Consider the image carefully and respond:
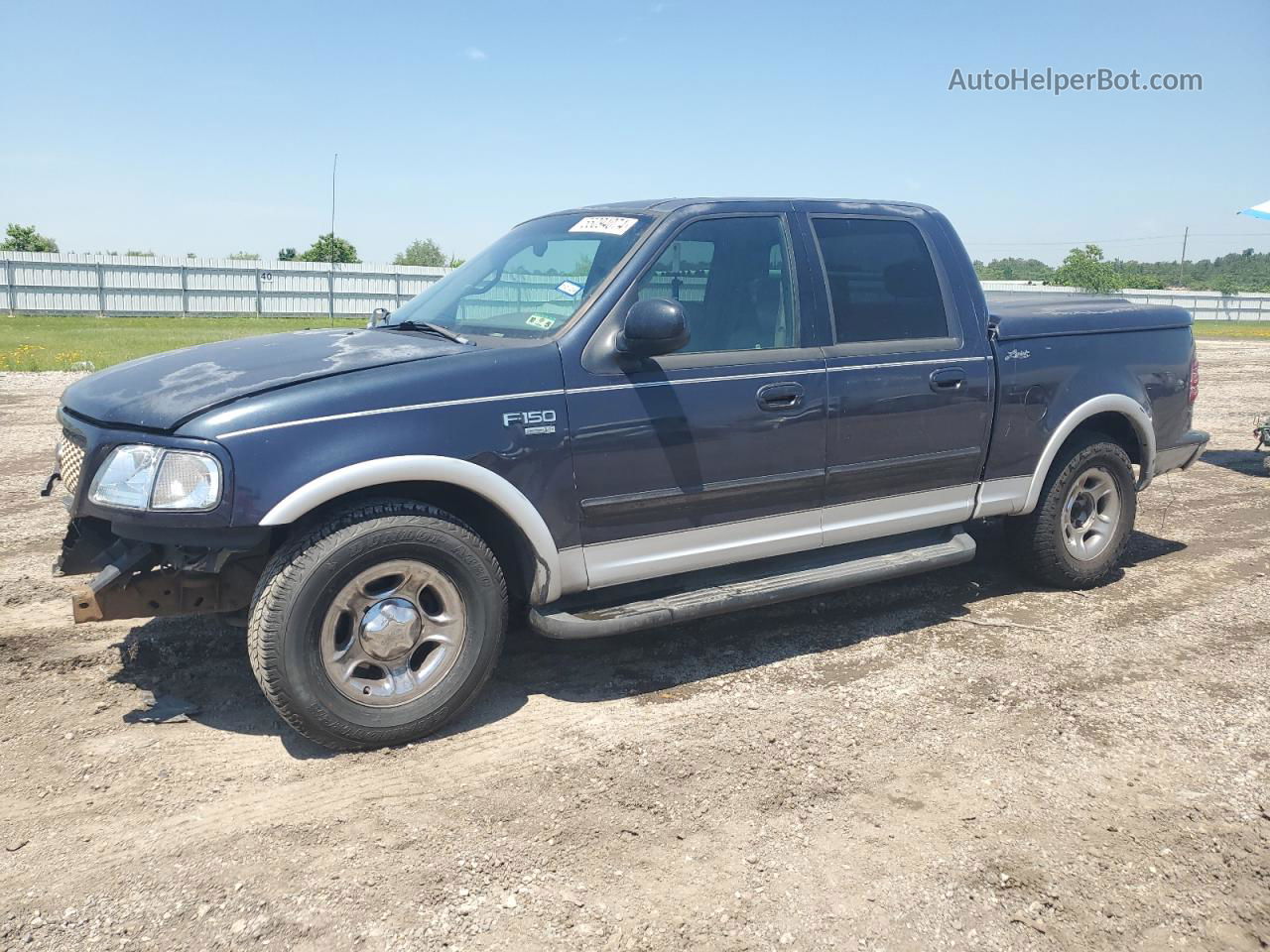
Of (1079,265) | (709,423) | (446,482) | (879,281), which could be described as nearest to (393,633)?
(446,482)

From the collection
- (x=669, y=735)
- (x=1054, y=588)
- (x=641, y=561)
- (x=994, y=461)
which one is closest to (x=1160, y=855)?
(x=669, y=735)

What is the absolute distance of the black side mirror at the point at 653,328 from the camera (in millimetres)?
3941

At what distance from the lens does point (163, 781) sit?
3461 millimetres

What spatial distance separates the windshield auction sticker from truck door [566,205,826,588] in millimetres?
262

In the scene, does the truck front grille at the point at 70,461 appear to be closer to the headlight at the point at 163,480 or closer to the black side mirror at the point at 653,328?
the headlight at the point at 163,480

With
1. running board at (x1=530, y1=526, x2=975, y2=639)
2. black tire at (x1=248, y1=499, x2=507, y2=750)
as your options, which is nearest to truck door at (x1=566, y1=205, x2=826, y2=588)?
running board at (x1=530, y1=526, x2=975, y2=639)

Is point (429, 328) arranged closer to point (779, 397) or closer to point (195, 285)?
point (779, 397)

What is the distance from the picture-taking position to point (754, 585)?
177 inches

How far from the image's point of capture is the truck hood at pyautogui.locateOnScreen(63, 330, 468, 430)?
11.7ft

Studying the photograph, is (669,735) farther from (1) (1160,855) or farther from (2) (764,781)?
(1) (1160,855)

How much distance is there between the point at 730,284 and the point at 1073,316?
2240 millimetres

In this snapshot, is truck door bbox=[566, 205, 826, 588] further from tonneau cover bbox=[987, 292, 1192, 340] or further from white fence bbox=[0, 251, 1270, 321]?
white fence bbox=[0, 251, 1270, 321]

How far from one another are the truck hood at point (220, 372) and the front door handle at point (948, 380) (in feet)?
7.73

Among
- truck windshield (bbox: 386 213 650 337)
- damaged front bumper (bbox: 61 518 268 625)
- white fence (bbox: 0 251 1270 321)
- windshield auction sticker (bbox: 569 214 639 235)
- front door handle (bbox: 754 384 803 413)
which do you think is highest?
white fence (bbox: 0 251 1270 321)
